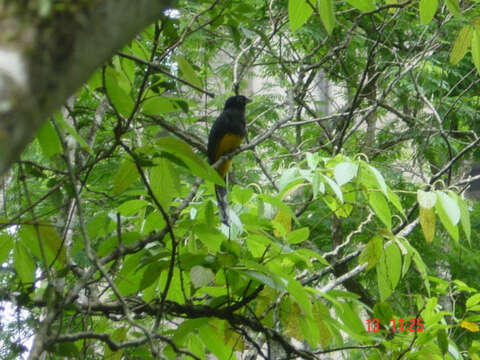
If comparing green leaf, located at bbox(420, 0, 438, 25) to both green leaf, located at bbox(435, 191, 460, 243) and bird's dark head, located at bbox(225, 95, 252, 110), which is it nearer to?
green leaf, located at bbox(435, 191, 460, 243)

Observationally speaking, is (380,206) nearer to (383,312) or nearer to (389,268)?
(389,268)

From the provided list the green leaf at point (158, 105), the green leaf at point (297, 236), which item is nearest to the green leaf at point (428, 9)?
the green leaf at point (297, 236)

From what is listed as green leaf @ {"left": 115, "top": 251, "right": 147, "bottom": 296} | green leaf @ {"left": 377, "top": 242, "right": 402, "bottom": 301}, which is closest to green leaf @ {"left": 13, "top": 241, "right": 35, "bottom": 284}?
green leaf @ {"left": 115, "top": 251, "right": 147, "bottom": 296}

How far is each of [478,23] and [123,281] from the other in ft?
4.62

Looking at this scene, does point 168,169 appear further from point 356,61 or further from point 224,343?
point 356,61

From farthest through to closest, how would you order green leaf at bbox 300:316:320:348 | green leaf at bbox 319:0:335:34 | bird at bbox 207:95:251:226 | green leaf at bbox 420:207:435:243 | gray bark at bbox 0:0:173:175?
bird at bbox 207:95:251:226, green leaf at bbox 420:207:435:243, green leaf at bbox 300:316:320:348, green leaf at bbox 319:0:335:34, gray bark at bbox 0:0:173:175

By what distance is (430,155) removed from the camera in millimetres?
5059

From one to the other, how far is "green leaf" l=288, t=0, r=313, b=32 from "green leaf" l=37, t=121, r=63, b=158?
73cm

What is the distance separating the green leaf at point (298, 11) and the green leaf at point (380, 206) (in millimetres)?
756

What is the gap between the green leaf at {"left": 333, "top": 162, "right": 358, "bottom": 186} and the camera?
6.10ft

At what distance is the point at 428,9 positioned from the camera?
1.76 metres

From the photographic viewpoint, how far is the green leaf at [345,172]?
1.86 meters

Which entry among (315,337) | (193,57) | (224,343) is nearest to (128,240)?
(224,343)

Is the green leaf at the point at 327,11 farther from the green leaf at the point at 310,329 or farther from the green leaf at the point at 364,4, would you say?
the green leaf at the point at 310,329
